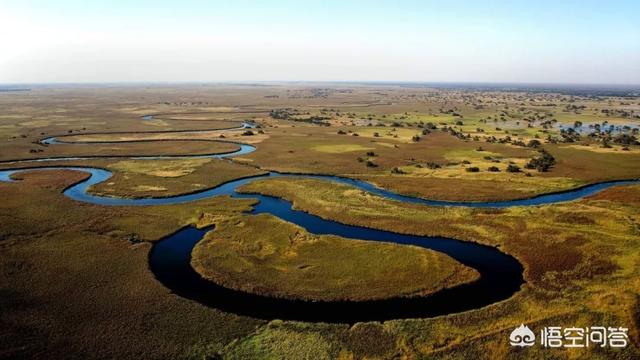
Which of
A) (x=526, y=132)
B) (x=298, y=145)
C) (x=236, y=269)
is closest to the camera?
(x=236, y=269)

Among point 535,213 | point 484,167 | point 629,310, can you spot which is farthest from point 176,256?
point 484,167

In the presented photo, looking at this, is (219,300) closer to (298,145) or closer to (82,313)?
(82,313)

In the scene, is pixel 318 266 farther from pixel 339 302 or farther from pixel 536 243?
pixel 536 243
